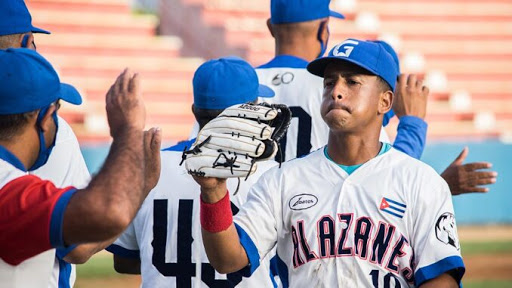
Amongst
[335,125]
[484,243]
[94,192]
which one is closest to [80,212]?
[94,192]

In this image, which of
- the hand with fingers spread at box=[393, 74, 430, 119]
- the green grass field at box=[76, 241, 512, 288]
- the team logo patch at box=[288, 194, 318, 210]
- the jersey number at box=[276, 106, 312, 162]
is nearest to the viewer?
the team logo patch at box=[288, 194, 318, 210]

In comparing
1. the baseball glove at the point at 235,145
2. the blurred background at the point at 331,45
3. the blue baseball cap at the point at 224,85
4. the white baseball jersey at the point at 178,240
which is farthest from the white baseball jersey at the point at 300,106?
the blurred background at the point at 331,45

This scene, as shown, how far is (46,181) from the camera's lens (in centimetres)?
280

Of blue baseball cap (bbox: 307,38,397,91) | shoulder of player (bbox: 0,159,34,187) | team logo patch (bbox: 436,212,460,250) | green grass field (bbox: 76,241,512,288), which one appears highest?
blue baseball cap (bbox: 307,38,397,91)

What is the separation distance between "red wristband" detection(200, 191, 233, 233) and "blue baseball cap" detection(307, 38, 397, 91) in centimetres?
76

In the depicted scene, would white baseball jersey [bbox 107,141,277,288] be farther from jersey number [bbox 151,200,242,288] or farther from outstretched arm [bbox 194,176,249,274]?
outstretched arm [bbox 194,176,249,274]

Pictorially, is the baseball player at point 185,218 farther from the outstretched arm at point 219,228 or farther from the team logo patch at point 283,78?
the team logo patch at point 283,78

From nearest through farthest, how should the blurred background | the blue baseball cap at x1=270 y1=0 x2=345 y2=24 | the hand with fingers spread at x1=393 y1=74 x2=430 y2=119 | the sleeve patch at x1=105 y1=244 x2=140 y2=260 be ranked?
the sleeve patch at x1=105 y1=244 x2=140 y2=260, the hand with fingers spread at x1=393 y1=74 x2=430 y2=119, the blue baseball cap at x1=270 y1=0 x2=345 y2=24, the blurred background

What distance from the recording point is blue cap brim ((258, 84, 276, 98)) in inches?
182

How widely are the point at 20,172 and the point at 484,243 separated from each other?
32.9ft

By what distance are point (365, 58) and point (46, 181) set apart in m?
1.41

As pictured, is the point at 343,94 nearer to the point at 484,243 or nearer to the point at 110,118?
the point at 110,118

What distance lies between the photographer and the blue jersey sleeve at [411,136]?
432cm

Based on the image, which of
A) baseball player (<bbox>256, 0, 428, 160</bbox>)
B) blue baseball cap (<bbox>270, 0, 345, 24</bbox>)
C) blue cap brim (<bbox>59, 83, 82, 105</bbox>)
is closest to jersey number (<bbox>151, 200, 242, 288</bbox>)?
blue cap brim (<bbox>59, 83, 82, 105</bbox>)
